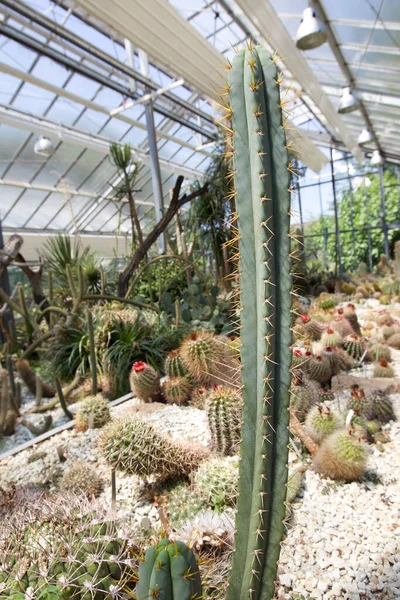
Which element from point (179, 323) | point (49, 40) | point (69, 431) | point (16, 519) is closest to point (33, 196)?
point (49, 40)

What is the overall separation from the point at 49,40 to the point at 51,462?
716 centimetres

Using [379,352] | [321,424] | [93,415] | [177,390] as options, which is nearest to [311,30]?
[379,352]

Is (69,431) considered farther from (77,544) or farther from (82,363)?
(77,544)

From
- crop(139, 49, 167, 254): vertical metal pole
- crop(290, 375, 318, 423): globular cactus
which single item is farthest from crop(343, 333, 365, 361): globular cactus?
crop(139, 49, 167, 254): vertical metal pole

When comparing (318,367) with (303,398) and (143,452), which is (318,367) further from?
(143,452)

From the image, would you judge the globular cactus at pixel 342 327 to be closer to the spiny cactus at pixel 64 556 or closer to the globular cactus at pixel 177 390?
the globular cactus at pixel 177 390

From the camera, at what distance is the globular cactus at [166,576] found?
2.84 ft

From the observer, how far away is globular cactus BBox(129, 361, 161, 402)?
307 centimetres

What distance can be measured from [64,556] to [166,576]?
33cm

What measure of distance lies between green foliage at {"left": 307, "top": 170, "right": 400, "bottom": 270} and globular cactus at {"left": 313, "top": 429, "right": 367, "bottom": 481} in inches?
555

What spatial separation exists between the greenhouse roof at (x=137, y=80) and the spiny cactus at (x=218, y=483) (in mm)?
1951

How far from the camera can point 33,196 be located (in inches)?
462

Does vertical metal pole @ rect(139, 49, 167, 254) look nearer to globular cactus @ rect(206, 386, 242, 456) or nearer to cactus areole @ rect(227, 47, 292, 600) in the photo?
globular cactus @ rect(206, 386, 242, 456)

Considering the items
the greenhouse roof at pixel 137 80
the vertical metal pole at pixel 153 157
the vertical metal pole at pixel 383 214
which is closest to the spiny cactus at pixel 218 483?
the greenhouse roof at pixel 137 80
